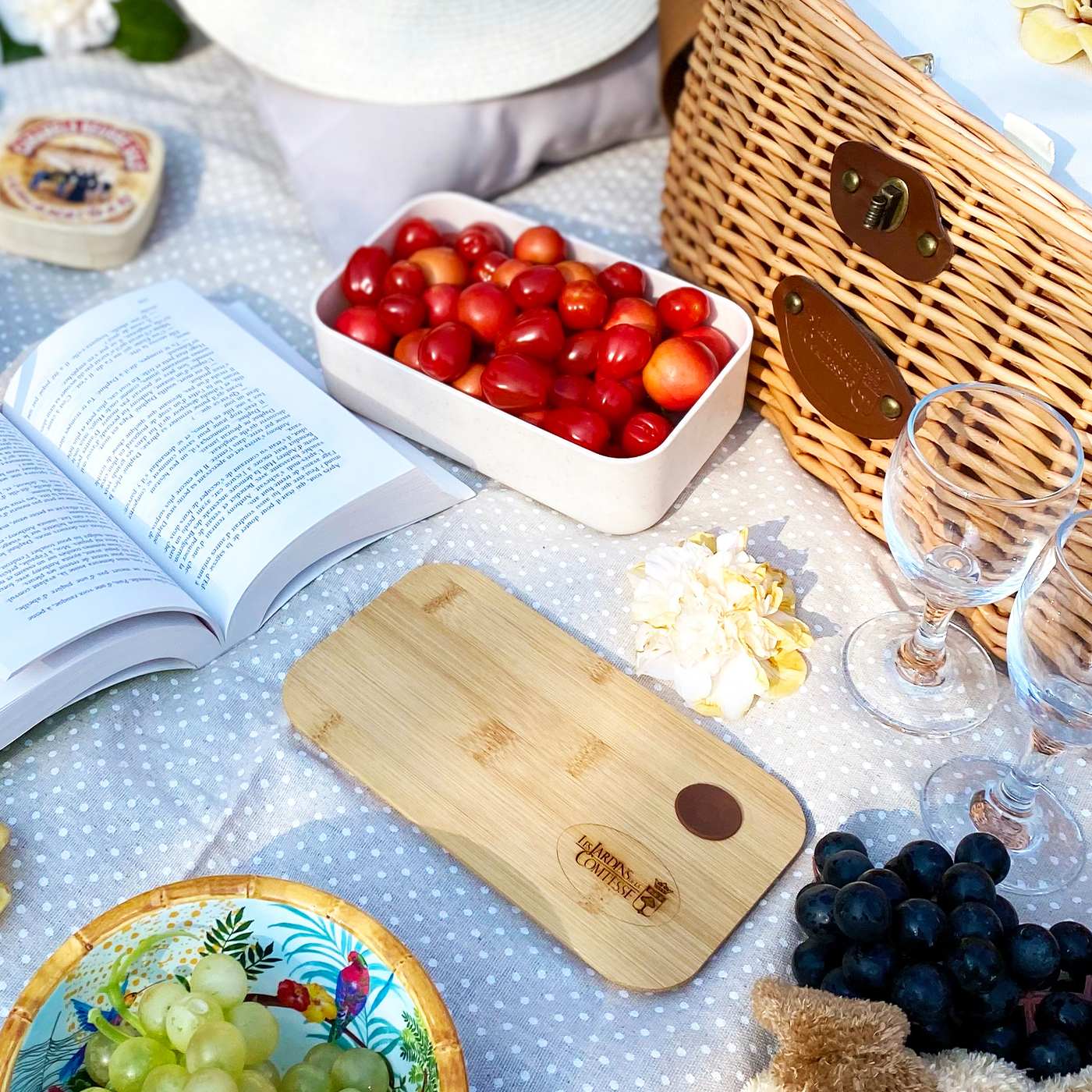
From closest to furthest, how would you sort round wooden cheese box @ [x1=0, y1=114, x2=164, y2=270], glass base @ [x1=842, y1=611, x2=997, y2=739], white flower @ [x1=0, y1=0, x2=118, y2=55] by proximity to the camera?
glass base @ [x1=842, y1=611, x2=997, y2=739]
round wooden cheese box @ [x1=0, y1=114, x2=164, y2=270]
white flower @ [x1=0, y1=0, x2=118, y2=55]

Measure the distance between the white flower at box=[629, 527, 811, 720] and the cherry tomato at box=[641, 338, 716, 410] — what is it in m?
0.10

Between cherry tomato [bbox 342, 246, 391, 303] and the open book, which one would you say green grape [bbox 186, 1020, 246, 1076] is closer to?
the open book

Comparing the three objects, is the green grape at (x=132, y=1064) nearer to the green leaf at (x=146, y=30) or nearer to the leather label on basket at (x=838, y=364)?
the leather label on basket at (x=838, y=364)

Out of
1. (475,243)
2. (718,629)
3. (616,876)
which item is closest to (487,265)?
(475,243)

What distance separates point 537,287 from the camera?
770mm

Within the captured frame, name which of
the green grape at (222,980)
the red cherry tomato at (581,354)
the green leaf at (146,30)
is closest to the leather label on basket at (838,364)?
the red cherry tomato at (581,354)

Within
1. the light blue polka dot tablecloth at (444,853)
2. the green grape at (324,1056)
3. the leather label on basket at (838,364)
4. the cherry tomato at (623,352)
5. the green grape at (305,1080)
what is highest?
the leather label on basket at (838,364)

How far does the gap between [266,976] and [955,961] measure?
0.94 ft

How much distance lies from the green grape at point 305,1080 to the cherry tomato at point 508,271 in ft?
1.69

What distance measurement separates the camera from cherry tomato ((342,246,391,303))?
796 millimetres

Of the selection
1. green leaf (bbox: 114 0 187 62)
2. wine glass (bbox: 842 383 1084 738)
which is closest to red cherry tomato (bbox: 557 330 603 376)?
wine glass (bbox: 842 383 1084 738)

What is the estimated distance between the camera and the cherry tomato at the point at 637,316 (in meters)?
0.76

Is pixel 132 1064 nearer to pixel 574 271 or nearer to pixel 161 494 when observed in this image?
pixel 161 494

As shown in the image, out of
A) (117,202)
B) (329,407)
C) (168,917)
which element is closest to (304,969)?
(168,917)
